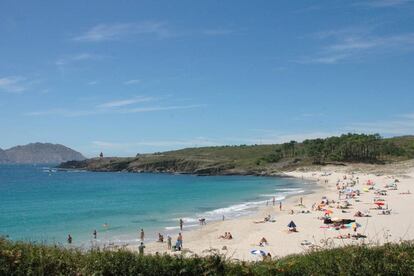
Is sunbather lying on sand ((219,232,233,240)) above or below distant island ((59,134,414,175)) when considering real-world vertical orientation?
below

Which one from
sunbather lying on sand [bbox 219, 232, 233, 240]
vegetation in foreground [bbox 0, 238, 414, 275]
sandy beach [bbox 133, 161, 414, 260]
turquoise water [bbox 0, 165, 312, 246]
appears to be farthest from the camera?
turquoise water [bbox 0, 165, 312, 246]

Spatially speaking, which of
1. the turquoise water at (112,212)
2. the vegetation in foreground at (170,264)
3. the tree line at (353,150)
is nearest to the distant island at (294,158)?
the tree line at (353,150)

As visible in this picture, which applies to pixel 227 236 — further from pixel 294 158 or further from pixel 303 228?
pixel 294 158

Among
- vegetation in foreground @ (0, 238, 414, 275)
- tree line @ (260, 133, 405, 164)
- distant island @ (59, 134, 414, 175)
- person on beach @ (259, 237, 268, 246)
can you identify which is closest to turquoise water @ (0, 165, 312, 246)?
person on beach @ (259, 237, 268, 246)

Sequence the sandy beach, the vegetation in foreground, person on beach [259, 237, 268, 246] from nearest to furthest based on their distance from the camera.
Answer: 1. the vegetation in foreground
2. the sandy beach
3. person on beach [259, 237, 268, 246]

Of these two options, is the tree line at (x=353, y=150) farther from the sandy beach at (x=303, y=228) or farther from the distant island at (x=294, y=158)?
the sandy beach at (x=303, y=228)

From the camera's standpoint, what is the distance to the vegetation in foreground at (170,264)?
10.2m

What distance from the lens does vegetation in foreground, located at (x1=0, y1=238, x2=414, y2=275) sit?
10.2 m

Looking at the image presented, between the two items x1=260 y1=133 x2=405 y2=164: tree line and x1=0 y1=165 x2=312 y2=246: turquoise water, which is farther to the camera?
x1=260 y1=133 x2=405 y2=164: tree line

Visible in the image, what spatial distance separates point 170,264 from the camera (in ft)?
34.0

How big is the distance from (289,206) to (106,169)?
132 meters

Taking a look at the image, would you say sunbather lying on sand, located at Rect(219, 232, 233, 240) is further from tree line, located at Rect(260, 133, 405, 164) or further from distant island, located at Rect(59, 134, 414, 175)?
tree line, located at Rect(260, 133, 405, 164)

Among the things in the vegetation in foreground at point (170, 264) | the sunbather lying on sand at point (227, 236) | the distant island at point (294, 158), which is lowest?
the sunbather lying on sand at point (227, 236)

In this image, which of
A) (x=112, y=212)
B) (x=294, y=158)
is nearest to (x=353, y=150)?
(x=294, y=158)
